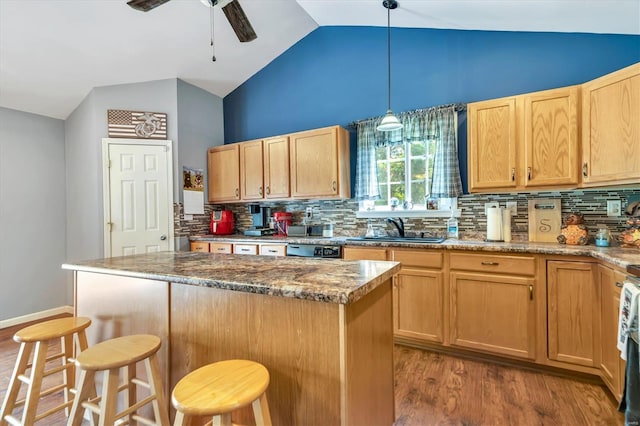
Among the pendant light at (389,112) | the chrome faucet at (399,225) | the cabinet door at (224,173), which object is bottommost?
the chrome faucet at (399,225)

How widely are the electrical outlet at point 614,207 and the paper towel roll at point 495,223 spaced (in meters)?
0.76

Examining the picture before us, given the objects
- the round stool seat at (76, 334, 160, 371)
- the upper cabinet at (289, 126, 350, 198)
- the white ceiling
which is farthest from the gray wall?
the round stool seat at (76, 334, 160, 371)

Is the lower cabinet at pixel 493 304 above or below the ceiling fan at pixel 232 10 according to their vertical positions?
below

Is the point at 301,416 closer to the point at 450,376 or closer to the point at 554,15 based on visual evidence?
the point at 450,376

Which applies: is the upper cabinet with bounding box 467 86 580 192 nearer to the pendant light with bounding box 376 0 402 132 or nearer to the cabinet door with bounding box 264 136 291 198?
the pendant light with bounding box 376 0 402 132

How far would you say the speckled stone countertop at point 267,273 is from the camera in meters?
1.13

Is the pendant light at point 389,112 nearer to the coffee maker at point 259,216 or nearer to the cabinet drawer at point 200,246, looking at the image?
the coffee maker at point 259,216

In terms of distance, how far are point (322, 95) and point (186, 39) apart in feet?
5.17

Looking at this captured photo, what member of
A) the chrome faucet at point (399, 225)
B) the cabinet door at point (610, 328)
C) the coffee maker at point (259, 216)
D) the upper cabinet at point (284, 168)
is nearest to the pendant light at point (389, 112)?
the upper cabinet at point (284, 168)

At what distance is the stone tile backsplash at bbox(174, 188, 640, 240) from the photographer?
8.13ft

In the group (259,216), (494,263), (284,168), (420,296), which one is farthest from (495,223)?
(259,216)

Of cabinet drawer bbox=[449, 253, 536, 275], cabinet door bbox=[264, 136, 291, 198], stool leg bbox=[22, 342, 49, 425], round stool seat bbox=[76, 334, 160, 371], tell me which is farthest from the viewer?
cabinet door bbox=[264, 136, 291, 198]

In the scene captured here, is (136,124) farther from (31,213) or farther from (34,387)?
(34,387)

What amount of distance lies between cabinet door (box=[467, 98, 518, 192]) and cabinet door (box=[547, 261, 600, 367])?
0.77 meters
